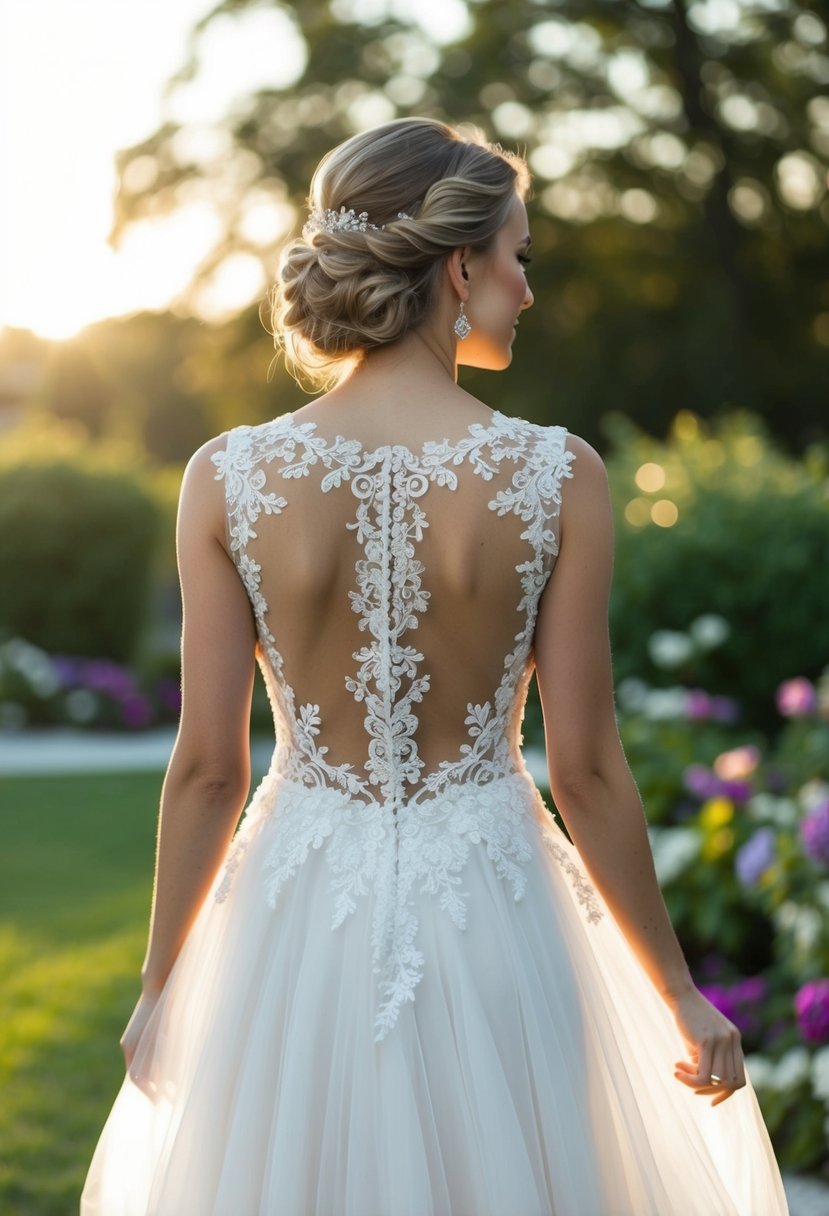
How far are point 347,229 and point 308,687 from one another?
2.38 ft

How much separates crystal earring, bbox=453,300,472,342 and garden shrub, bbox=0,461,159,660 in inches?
531

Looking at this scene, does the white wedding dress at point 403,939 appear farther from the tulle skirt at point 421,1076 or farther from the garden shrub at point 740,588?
the garden shrub at point 740,588

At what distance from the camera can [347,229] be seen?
2104mm

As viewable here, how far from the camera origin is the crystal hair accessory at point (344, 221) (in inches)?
82.3

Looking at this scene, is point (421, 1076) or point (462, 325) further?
point (462, 325)

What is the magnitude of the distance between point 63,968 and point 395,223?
16.0 feet

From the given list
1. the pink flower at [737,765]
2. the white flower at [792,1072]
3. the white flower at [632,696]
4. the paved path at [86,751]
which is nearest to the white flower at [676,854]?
the pink flower at [737,765]

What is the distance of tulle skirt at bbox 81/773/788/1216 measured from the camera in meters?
2.00

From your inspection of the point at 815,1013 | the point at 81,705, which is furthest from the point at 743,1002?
the point at 81,705

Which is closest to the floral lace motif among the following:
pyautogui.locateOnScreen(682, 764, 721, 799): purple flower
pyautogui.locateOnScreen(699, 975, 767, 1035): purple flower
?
pyautogui.locateOnScreen(699, 975, 767, 1035): purple flower

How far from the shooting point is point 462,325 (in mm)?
2180

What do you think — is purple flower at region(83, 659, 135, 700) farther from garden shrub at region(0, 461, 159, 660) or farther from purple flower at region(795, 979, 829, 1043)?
purple flower at region(795, 979, 829, 1043)

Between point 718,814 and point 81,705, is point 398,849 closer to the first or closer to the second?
point 718,814

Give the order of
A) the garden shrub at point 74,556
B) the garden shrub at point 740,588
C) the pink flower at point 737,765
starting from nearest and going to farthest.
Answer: the pink flower at point 737,765, the garden shrub at point 740,588, the garden shrub at point 74,556
